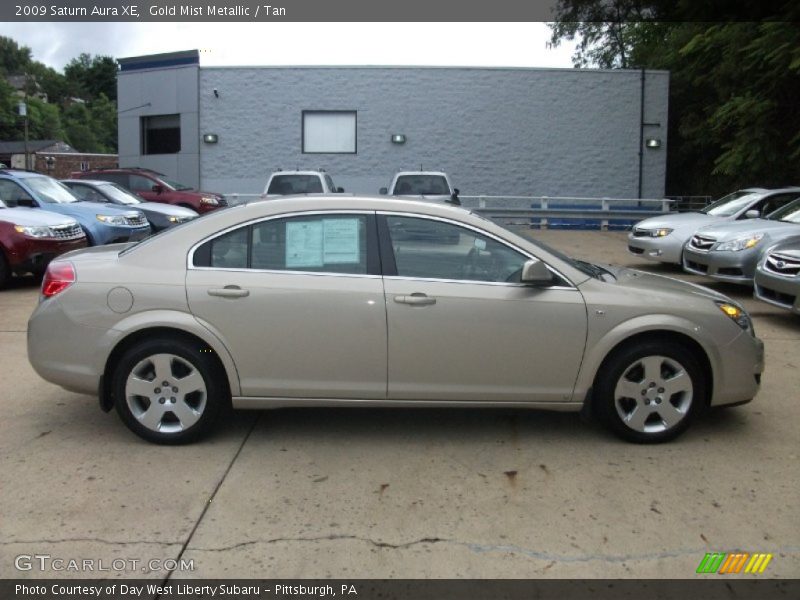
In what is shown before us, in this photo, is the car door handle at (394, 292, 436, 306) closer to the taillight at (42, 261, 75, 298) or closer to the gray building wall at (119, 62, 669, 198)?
the taillight at (42, 261, 75, 298)

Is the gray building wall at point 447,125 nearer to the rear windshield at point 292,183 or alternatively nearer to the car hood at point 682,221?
the rear windshield at point 292,183

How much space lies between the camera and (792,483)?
434 cm

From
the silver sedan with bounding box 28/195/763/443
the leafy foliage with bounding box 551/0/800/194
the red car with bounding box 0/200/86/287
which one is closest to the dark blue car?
the red car with bounding box 0/200/86/287

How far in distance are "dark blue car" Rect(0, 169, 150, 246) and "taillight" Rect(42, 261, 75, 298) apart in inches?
312

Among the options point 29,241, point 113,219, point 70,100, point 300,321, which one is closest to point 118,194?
point 113,219

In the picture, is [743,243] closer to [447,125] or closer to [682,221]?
[682,221]

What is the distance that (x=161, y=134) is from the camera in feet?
86.2

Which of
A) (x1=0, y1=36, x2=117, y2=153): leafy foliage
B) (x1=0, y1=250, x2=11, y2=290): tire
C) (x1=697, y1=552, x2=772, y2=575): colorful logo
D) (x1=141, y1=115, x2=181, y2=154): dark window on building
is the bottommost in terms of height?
(x1=697, y1=552, x2=772, y2=575): colorful logo

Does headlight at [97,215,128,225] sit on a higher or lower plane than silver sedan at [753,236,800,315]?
higher

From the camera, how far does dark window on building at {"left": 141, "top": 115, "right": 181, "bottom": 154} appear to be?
2577cm

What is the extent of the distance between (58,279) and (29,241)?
22.0 feet
